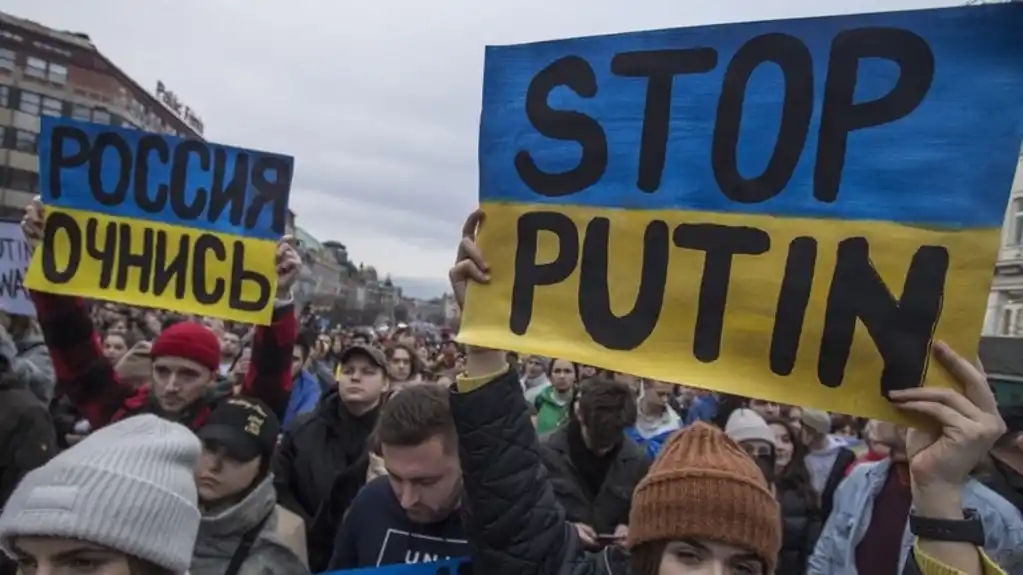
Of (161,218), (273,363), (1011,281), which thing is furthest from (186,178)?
(1011,281)

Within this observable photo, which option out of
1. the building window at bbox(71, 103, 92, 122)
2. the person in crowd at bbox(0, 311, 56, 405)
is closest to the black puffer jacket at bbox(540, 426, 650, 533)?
the person in crowd at bbox(0, 311, 56, 405)

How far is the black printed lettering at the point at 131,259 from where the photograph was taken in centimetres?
401

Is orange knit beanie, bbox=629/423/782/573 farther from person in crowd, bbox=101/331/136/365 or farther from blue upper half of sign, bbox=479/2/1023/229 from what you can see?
person in crowd, bbox=101/331/136/365

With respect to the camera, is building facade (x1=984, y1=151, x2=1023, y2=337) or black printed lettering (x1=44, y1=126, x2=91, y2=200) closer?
black printed lettering (x1=44, y1=126, x2=91, y2=200)

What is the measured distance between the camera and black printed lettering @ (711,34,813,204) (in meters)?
2.19

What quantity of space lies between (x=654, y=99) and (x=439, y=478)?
1.27 metres

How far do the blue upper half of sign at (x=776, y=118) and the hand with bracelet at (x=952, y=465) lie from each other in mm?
387

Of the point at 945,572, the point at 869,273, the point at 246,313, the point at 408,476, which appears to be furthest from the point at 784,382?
the point at 246,313

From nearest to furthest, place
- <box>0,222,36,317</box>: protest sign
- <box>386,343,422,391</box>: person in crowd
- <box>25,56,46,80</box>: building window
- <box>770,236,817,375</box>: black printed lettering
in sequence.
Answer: <box>770,236,817,375</box>: black printed lettering, <box>0,222,36,317</box>: protest sign, <box>386,343,422,391</box>: person in crowd, <box>25,56,46,80</box>: building window

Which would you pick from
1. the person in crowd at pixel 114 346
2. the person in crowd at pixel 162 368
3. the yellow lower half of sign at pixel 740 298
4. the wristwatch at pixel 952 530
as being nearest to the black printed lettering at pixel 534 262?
the yellow lower half of sign at pixel 740 298

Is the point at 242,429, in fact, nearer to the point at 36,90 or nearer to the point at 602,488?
the point at 602,488

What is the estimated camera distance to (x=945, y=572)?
1.82m

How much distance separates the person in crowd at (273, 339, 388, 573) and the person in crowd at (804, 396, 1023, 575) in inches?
77.9

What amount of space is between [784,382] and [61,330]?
2889mm
